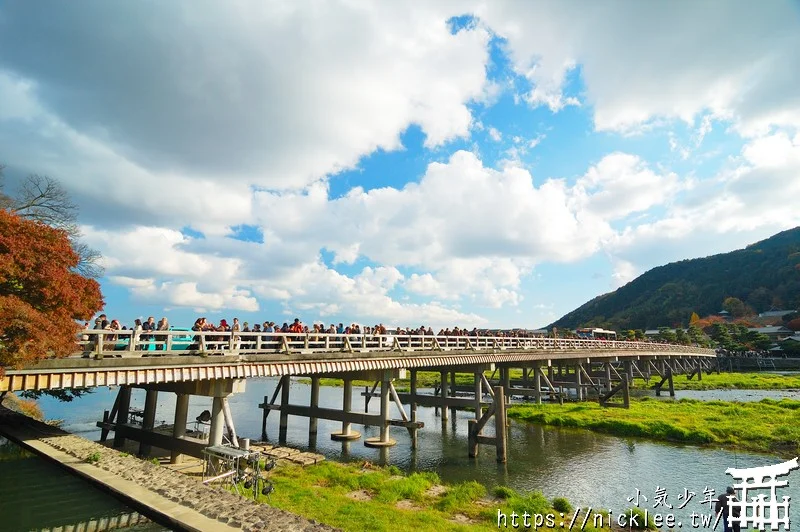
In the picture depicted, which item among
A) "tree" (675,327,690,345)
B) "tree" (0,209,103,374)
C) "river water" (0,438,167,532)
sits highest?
"tree" (0,209,103,374)

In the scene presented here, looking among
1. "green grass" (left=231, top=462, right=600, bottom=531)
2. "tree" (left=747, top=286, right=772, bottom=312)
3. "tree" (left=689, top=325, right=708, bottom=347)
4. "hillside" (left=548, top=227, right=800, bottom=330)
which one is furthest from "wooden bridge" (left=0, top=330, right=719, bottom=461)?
"tree" (left=747, top=286, right=772, bottom=312)

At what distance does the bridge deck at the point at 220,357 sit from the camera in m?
9.73

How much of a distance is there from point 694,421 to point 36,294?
31911 millimetres

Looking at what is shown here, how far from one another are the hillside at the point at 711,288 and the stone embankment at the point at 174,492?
162520mm

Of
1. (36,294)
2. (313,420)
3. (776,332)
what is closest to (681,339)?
(776,332)

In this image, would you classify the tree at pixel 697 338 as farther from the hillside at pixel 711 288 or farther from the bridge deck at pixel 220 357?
the bridge deck at pixel 220 357

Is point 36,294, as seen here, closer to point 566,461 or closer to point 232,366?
point 232,366

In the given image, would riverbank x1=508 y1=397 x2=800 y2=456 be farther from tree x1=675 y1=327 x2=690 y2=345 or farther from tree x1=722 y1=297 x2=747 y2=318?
tree x1=722 y1=297 x2=747 y2=318

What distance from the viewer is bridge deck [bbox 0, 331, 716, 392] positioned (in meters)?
9.73

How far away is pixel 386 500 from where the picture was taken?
12.6 meters

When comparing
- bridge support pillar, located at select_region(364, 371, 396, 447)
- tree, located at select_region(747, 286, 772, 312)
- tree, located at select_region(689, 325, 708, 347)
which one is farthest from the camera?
tree, located at select_region(747, 286, 772, 312)

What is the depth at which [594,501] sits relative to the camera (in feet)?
45.3

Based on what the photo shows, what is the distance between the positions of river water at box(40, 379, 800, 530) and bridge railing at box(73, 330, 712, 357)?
5183mm

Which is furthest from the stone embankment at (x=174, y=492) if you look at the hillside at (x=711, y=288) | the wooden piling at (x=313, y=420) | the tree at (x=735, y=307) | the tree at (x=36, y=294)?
the tree at (x=735, y=307)
